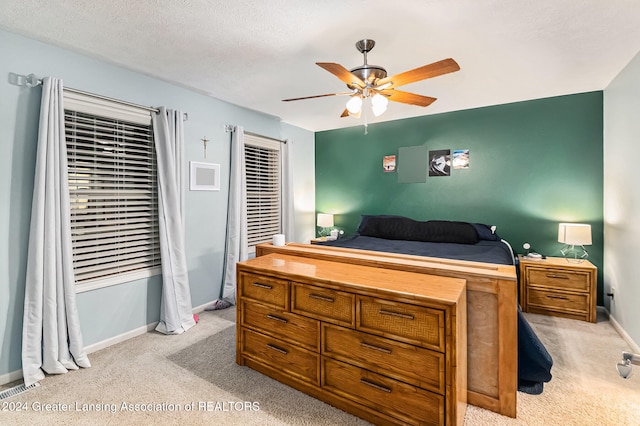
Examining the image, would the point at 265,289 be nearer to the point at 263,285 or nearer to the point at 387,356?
the point at 263,285

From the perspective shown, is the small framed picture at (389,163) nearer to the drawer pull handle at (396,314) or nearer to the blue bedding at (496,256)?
the blue bedding at (496,256)

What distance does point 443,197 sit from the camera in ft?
14.0

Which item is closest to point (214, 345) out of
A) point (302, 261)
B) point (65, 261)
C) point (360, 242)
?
point (302, 261)

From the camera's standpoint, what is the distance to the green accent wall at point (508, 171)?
11.3 feet

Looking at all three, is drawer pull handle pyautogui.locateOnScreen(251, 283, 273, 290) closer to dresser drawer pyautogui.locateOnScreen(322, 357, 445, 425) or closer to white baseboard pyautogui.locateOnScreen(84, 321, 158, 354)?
dresser drawer pyautogui.locateOnScreen(322, 357, 445, 425)

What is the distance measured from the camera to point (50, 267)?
219cm

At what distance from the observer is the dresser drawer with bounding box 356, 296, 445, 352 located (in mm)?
1482

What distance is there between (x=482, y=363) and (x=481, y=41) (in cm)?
226

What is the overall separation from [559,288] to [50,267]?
182 inches

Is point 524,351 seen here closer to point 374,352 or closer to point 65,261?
point 374,352

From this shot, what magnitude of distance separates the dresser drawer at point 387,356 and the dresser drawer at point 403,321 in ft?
0.14

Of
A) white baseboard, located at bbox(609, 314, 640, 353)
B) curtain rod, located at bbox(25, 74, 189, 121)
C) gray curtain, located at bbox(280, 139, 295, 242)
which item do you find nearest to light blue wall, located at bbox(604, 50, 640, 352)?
white baseboard, located at bbox(609, 314, 640, 353)

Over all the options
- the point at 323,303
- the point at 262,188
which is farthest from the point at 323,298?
the point at 262,188

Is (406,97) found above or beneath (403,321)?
above
